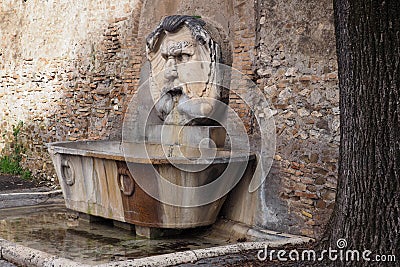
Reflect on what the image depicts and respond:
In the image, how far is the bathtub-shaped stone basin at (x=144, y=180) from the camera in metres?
6.46

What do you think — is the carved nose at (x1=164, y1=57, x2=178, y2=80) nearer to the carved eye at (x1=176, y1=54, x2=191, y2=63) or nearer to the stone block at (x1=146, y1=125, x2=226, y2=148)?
the carved eye at (x1=176, y1=54, x2=191, y2=63)

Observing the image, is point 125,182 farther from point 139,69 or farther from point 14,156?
point 14,156

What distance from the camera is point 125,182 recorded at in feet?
22.2

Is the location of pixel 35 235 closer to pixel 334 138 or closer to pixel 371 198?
pixel 334 138

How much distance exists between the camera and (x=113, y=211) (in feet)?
23.2

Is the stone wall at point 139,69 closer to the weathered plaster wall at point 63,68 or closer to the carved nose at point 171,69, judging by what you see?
the weathered plaster wall at point 63,68

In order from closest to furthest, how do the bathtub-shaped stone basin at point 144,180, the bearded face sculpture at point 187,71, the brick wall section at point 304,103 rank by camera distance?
the brick wall section at point 304,103, the bathtub-shaped stone basin at point 144,180, the bearded face sculpture at point 187,71

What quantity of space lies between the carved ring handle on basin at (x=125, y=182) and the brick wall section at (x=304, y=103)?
53.7 inches

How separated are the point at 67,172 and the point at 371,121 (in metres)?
4.40

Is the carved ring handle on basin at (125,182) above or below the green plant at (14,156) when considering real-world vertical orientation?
below

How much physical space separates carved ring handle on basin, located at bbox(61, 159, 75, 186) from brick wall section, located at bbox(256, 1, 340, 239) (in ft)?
7.51

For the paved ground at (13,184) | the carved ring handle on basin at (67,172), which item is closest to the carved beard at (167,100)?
the carved ring handle on basin at (67,172)

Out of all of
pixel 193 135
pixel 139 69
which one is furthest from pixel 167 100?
pixel 139 69

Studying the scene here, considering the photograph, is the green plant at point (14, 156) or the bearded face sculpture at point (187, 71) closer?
the bearded face sculpture at point (187, 71)
